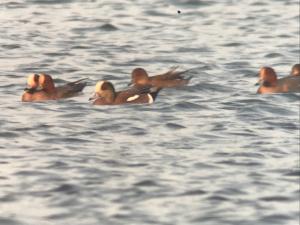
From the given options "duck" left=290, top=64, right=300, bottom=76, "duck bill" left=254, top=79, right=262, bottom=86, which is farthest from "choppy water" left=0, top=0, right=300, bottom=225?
"duck" left=290, top=64, right=300, bottom=76

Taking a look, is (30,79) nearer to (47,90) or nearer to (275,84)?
(47,90)

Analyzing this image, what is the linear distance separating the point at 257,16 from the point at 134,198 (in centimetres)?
1813

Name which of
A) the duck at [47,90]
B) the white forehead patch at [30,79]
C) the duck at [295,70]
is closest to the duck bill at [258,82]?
the duck at [295,70]

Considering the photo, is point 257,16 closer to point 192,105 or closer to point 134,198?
point 192,105

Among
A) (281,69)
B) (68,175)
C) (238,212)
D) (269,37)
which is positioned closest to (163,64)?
(281,69)

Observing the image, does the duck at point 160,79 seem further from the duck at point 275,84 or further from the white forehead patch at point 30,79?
the white forehead patch at point 30,79

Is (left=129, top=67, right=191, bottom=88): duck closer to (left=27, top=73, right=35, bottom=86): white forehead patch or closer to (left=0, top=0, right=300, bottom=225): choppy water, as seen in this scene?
(left=0, top=0, right=300, bottom=225): choppy water

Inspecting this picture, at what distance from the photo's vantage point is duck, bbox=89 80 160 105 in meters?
22.1

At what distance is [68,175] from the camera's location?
55.1ft

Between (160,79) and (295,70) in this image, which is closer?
(160,79)

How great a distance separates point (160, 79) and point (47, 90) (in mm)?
2098

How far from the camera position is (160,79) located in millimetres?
23703

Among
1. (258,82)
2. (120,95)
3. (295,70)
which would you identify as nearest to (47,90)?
(120,95)

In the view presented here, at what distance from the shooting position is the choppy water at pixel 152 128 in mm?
15492
